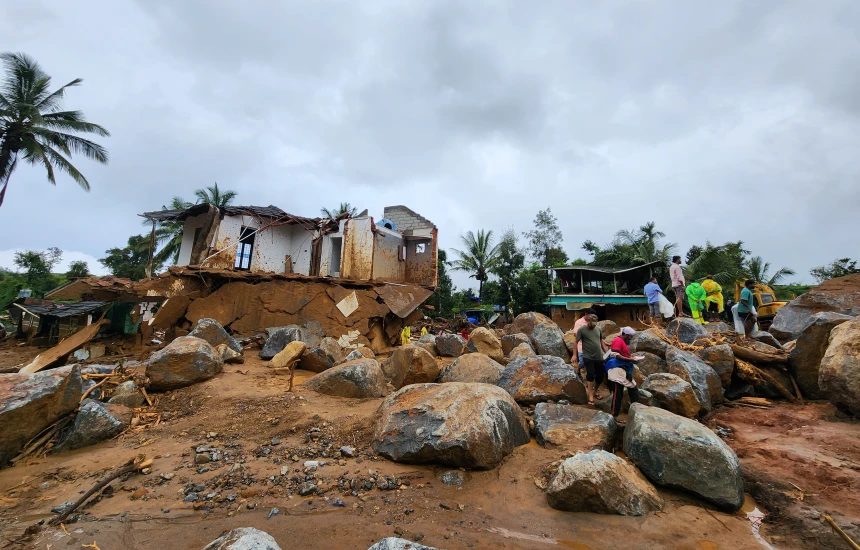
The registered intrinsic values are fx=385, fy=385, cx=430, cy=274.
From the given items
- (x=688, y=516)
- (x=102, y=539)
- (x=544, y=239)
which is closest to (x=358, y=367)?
(x=102, y=539)

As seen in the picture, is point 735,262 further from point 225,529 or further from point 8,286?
point 8,286

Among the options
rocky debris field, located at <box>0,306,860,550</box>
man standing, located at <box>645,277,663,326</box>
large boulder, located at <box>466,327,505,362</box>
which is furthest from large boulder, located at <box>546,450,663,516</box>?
man standing, located at <box>645,277,663,326</box>

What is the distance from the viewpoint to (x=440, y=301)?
83.7 feet

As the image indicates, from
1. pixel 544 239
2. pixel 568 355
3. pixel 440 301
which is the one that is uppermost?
pixel 544 239

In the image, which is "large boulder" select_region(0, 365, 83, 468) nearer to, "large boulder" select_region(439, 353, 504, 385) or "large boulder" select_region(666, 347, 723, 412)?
"large boulder" select_region(439, 353, 504, 385)

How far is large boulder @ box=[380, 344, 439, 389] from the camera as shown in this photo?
6.91m

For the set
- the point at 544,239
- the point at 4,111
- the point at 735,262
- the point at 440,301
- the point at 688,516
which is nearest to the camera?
the point at 688,516

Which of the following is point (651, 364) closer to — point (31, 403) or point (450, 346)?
point (450, 346)

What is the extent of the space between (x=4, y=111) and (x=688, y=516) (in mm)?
24807

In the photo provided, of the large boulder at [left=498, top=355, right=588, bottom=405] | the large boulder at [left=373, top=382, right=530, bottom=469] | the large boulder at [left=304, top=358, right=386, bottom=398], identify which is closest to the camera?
the large boulder at [left=373, top=382, right=530, bottom=469]

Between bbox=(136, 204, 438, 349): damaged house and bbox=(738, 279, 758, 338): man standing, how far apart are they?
28.8 ft

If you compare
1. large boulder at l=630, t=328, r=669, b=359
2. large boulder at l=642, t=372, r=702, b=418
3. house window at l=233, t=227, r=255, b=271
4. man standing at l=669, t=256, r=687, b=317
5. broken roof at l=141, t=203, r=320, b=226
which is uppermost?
broken roof at l=141, t=203, r=320, b=226

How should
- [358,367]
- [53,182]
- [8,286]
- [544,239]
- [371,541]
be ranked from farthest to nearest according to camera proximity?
[544,239] < [8,286] < [53,182] < [358,367] < [371,541]

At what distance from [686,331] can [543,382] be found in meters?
4.64
